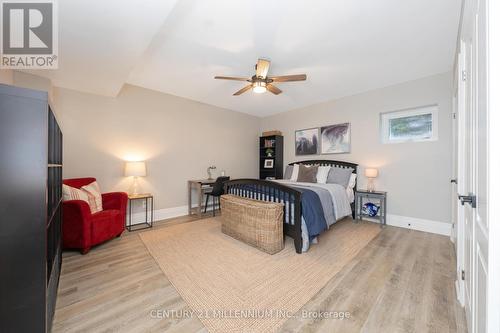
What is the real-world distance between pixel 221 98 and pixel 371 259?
154 inches

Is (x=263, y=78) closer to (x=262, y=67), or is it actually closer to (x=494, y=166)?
(x=262, y=67)

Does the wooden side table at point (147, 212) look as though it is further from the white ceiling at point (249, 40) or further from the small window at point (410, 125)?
the small window at point (410, 125)

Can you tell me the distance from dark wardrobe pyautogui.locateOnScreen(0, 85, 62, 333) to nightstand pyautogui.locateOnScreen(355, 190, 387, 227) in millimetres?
4208

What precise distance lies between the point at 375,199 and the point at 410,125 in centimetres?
146

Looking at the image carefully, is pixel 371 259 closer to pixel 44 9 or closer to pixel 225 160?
pixel 225 160

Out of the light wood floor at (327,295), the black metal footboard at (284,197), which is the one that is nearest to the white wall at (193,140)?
the light wood floor at (327,295)

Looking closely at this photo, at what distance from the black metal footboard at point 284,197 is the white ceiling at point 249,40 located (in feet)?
5.83

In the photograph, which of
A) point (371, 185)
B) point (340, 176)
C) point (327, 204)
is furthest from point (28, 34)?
point (371, 185)

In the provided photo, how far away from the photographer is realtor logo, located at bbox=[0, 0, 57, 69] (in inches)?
61.6

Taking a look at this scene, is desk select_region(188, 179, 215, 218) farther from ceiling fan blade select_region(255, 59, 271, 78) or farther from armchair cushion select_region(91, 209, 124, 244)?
ceiling fan blade select_region(255, 59, 271, 78)

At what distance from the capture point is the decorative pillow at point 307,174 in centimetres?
409

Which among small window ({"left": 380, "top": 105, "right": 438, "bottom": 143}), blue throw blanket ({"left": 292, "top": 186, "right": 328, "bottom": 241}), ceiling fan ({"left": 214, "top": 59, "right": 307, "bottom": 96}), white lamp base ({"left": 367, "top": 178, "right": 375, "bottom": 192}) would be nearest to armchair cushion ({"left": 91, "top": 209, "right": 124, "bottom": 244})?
ceiling fan ({"left": 214, "top": 59, "right": 307, "bottom": 96})

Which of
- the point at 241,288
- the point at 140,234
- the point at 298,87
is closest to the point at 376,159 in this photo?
the point at 298,87

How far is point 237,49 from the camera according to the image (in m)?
2.46
